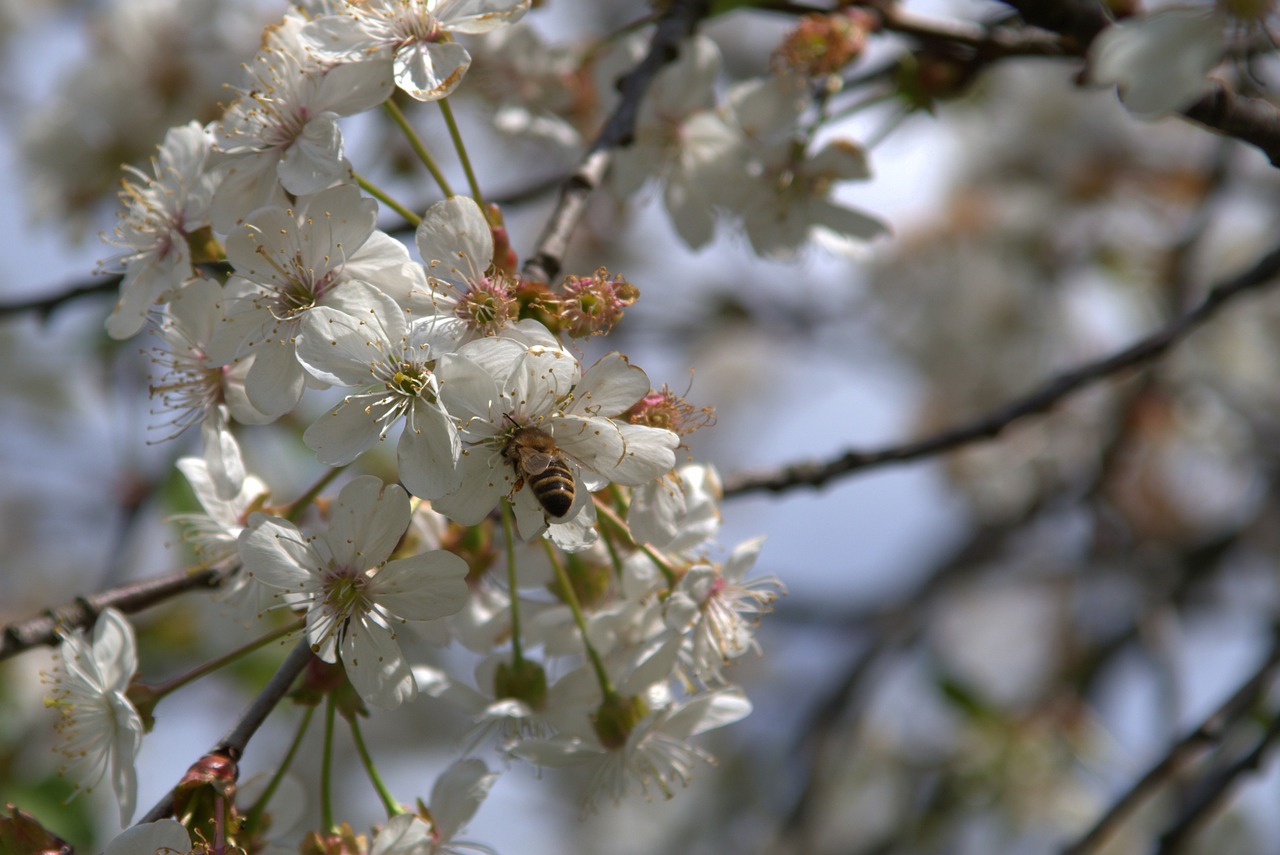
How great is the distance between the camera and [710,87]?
1.98m

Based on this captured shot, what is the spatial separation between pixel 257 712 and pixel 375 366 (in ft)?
1.42

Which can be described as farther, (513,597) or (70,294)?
(70,294)

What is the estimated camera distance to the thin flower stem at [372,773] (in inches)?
53.9

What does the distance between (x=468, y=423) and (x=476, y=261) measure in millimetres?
197

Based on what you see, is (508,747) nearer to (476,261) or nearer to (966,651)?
(476,261)

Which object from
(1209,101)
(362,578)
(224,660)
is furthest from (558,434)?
(1209,101)

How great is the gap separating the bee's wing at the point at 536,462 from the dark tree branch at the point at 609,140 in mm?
222

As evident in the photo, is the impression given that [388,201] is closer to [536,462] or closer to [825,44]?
[536,462]

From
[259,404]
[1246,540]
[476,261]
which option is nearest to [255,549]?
[259,404]

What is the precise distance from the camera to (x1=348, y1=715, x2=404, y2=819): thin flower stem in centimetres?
137

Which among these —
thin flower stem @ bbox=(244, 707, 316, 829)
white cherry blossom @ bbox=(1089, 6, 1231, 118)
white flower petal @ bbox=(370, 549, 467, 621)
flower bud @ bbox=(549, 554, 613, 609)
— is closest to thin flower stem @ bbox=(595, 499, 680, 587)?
flower bud @ bbox=(549, 554, 613, 609)

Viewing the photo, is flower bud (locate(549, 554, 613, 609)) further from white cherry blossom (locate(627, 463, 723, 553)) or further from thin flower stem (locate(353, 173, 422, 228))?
thin flower stem (locate(353, 173, 422, 228))

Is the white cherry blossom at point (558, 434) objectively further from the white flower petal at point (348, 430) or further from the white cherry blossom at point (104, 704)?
the white cherry blossom at point (104, 704)

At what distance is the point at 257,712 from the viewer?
1.26 m
